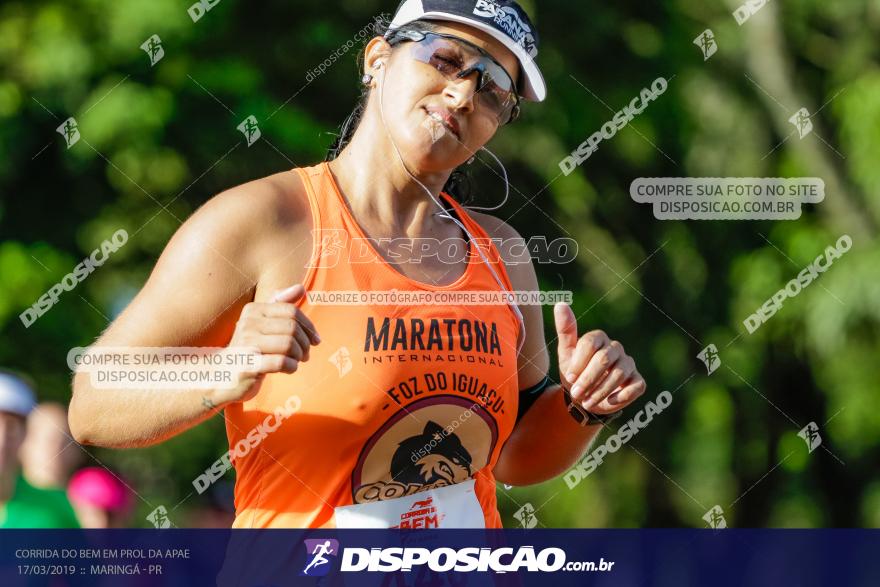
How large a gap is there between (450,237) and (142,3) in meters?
1.91

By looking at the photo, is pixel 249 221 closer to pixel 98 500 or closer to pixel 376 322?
pixel 376 322

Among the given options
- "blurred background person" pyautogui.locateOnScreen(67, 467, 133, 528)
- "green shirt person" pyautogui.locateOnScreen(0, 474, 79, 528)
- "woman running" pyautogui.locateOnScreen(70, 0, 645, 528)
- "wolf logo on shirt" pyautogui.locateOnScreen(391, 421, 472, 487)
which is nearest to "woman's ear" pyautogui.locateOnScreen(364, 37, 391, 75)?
"woman running" pyautogui.locateOnScreen(70, 0, 645, 528)

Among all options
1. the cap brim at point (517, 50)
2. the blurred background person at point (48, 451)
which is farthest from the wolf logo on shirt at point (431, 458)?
the blurred background person at point (48, 451)

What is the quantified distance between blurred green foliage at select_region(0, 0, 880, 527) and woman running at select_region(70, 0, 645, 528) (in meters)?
1.71

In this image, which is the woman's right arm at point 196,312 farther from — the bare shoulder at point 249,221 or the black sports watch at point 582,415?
the black sports watch at point 582,415

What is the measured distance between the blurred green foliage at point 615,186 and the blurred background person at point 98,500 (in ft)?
1.73

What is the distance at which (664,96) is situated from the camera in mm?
4320

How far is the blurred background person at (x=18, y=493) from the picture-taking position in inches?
104

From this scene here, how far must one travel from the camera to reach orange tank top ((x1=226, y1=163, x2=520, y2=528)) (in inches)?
65.5

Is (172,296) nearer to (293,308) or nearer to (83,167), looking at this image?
(293,308)

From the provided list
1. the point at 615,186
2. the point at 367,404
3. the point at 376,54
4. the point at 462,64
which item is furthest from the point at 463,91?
the point at 615,186

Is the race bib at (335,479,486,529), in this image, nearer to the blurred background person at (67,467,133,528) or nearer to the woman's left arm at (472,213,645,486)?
the woman's left arm at (472,213,645,486)

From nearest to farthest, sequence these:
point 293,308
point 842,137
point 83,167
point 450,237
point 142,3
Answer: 1. point 293,308
2. point 450,237
3. point 142,3
4. point 83,167
5. point 842,137

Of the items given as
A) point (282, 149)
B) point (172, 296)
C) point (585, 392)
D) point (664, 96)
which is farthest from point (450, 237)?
point (664, 96)
